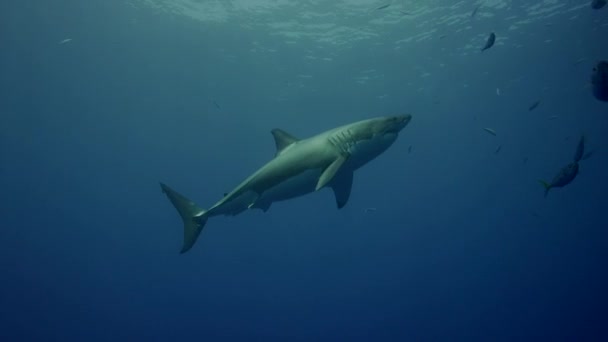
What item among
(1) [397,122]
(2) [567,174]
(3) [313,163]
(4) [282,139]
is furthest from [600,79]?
(4) [282,139]

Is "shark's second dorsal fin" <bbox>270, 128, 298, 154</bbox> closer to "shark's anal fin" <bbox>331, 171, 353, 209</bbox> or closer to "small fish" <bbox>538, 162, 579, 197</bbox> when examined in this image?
"shark's anal fin" <bbox>331, 171, 353, 209</bbox>

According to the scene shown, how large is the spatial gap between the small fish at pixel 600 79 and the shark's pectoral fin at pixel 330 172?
4426 mm

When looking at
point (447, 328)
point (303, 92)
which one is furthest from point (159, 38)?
point (447, 328)

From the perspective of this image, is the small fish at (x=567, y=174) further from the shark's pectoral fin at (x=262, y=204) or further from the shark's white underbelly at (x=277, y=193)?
the shark's pectoral fin at (x=262, y=204)

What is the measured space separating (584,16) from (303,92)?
25.3m

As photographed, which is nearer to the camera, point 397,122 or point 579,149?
point 397,122

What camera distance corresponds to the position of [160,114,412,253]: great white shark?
247 inches

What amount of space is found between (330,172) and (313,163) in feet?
2.05

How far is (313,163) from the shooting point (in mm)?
6402

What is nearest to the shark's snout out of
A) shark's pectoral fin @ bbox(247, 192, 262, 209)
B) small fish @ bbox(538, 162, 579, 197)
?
shark's pectoral fin @ bbox(247, 192, 262, 209)

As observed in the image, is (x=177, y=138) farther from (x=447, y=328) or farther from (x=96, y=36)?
(x=447, y=328)

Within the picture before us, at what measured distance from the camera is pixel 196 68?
40.3 meters

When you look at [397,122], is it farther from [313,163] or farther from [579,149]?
[579,149]

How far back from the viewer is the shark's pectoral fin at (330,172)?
5691 millimetres
